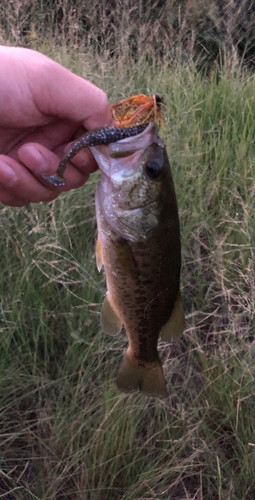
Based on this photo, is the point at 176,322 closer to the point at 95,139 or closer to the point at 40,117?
the point at 95,139

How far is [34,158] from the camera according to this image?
1.38 m

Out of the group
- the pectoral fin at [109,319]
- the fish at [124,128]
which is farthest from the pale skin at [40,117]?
the pectoral fin at [109,319]

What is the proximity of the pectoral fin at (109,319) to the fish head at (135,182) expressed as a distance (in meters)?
0.36

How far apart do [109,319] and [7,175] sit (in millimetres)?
725

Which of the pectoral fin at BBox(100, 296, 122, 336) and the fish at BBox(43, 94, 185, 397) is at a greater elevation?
the fish at BBox(43, 94, 185, 397)

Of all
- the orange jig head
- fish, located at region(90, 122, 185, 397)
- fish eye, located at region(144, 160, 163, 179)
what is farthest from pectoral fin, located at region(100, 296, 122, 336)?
the orange jig head

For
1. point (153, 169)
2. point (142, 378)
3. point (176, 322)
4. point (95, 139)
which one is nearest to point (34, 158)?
point (95, 139)

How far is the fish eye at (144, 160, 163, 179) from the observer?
112 centimetres

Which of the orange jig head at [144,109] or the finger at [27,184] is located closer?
the orange jig head at [144,109]

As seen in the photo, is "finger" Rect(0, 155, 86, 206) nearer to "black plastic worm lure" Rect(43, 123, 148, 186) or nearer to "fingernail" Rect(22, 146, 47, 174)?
"fingernail" Rect(22, 146, 47, 174)

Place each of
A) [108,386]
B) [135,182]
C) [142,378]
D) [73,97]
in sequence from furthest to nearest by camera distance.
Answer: [108,386], [142,378], [73,97], [135,182]

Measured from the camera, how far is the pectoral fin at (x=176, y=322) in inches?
53.1

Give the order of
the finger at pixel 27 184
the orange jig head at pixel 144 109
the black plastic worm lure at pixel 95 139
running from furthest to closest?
the finger at pixel 27 184, the orange jig head at pixel 144 109, the black plastic worm lure at pixel 95 139

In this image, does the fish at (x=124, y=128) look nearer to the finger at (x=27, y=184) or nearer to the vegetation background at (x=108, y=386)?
the finger at (x=27, y=184)
